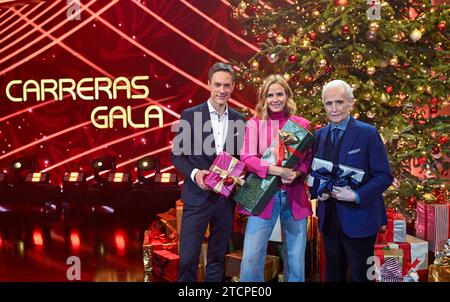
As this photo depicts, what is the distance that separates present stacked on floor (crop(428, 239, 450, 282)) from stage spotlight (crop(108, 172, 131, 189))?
4.82 meters

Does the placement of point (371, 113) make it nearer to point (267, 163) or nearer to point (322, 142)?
point (322, 142)

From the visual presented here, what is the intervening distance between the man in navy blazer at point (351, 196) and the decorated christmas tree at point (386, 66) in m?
1.47

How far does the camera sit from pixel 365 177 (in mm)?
2537

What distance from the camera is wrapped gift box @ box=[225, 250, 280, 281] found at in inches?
153

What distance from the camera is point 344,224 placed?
8.25 feet

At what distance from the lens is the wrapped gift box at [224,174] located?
2.74 meters

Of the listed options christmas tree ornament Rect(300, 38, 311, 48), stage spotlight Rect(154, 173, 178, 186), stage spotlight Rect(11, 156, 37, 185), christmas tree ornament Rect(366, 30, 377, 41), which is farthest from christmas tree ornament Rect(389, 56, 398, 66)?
stage spotlight Rect(11, 156, 37, 185)

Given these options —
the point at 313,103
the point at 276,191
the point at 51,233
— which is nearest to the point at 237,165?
the point at 276,191

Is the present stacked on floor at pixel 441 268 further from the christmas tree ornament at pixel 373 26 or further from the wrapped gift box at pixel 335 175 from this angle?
the christmas tree ornament at pixel 373 26

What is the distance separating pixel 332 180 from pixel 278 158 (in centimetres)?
33

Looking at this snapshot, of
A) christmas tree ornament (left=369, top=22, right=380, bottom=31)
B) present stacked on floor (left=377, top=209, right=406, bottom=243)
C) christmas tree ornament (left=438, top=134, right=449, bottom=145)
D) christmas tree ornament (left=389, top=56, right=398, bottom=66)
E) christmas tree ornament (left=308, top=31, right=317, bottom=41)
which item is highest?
christmas tree ornament (left=308, top=31, right=317, bottom=41)

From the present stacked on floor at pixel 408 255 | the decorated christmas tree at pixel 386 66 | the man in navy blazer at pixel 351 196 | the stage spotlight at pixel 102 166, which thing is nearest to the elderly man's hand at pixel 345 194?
the man in navy blazer at pixel 351 196

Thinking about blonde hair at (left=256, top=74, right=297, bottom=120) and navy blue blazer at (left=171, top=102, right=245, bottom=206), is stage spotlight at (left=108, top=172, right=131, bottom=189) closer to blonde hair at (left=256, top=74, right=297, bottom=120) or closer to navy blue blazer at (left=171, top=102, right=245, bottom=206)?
navy blue blazer at (left=171, top=102, right=245, bottom=206)

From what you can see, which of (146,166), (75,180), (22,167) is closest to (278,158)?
(146,166)
